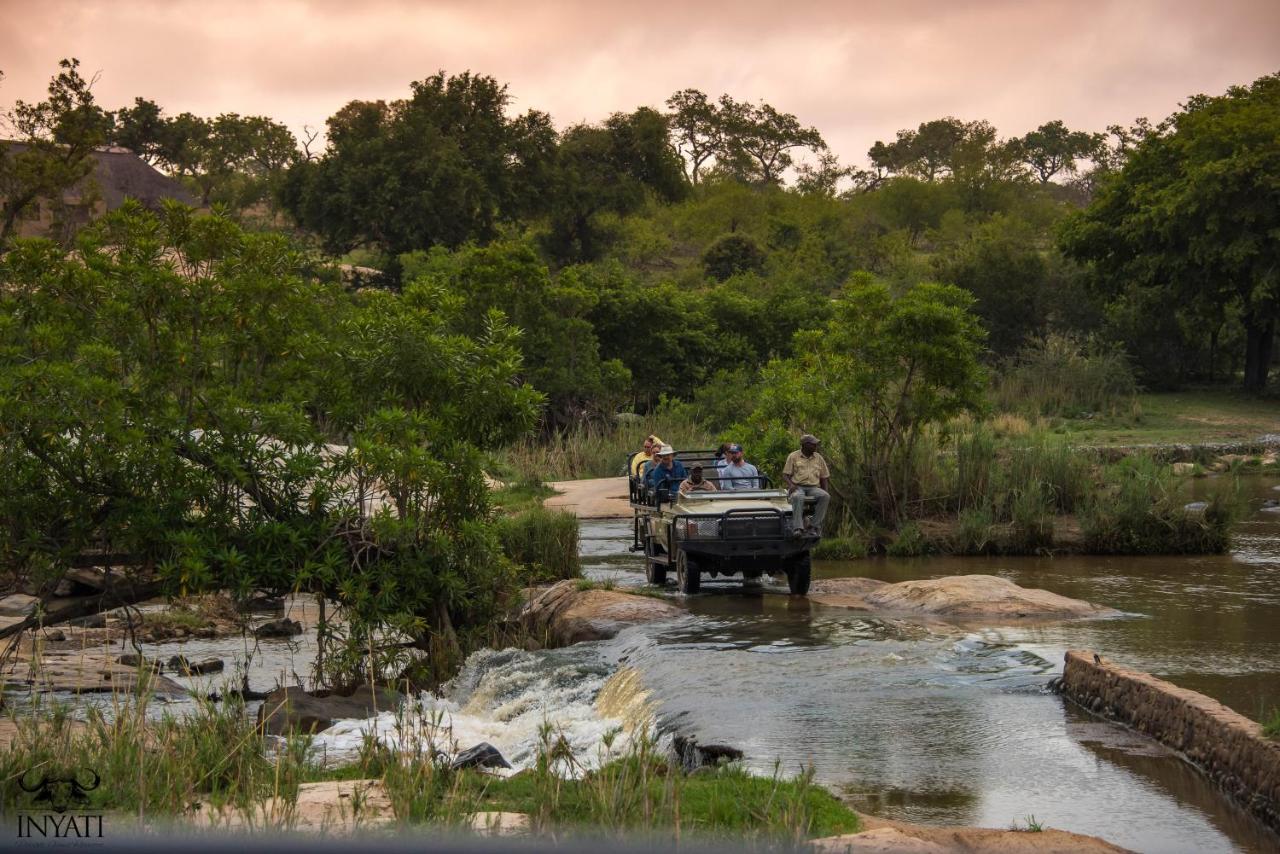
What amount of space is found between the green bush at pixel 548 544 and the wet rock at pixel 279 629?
9.81 ft

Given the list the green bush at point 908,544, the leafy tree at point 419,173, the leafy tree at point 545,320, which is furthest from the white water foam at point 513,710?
the leafy tree at point 419,173

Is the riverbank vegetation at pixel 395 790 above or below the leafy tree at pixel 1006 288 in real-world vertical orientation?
below

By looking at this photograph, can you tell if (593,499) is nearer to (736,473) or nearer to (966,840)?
(736,473)

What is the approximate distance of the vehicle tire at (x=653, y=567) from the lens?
18.6m

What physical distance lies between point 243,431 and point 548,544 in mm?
7433

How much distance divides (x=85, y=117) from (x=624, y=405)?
654 inches

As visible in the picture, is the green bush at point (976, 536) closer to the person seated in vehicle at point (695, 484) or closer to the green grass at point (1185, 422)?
the person seated in vehicle at point (695, 484)

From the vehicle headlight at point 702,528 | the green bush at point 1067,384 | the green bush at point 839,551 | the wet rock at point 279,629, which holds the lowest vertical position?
the wet rock at point 279,629

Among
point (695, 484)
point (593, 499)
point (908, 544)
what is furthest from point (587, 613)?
point (593, 499)

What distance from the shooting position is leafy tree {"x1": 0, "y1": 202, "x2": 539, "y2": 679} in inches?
478

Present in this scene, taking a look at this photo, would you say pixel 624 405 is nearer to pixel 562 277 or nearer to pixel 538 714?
pixel 562 277

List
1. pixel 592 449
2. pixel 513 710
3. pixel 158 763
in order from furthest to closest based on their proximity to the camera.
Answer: pixel 592 449
pixel 513 710
pixel 158 763

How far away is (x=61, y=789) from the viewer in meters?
7.08

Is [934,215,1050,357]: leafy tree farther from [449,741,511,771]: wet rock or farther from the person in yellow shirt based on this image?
[449,741,511,771]: wet rock
